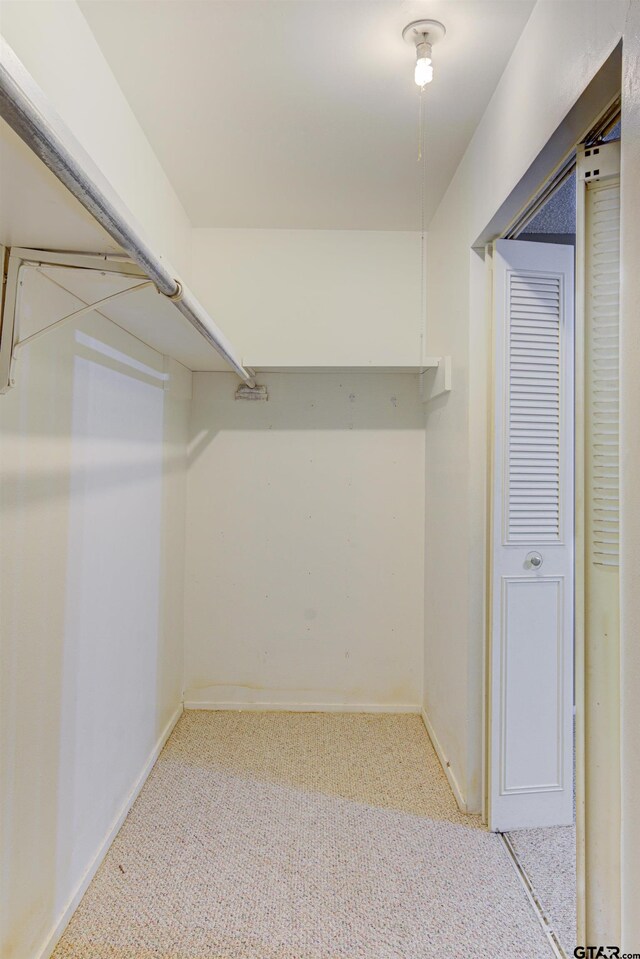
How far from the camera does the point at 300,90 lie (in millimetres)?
1741

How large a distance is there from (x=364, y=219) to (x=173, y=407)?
1393mm

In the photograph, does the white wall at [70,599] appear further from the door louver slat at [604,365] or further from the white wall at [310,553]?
the door louver slat at [604,365]

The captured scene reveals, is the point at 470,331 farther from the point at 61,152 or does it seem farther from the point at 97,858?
the point at 97,858

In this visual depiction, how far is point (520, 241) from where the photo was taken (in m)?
1.93

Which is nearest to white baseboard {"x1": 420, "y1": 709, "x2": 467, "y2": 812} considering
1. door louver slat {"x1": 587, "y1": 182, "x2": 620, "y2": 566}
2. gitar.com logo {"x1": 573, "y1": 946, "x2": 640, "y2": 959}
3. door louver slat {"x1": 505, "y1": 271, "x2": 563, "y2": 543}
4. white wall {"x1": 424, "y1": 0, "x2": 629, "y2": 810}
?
white wall {"x1": 424, "y1": 0, "x2": 629, "y2": 810}

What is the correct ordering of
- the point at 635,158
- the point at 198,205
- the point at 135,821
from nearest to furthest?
the point at 635,158
the point at 135,821
the point at 198,205

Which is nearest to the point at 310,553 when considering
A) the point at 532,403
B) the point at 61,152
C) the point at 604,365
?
the point at 532,403

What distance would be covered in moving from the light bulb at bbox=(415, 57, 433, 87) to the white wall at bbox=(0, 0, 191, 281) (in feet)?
3.13

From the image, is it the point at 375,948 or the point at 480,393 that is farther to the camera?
the point at 480,393

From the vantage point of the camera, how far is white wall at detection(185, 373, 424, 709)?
9.41 feet

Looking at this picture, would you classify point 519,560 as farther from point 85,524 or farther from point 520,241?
point 85,524

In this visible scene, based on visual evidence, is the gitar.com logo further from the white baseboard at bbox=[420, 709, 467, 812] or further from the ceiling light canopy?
the ceiling light canopy

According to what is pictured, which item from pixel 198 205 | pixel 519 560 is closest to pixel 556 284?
pixel 519 560

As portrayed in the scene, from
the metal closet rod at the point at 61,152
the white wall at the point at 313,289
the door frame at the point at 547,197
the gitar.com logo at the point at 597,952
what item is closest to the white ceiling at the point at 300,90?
the white wall at the point at 313,289
